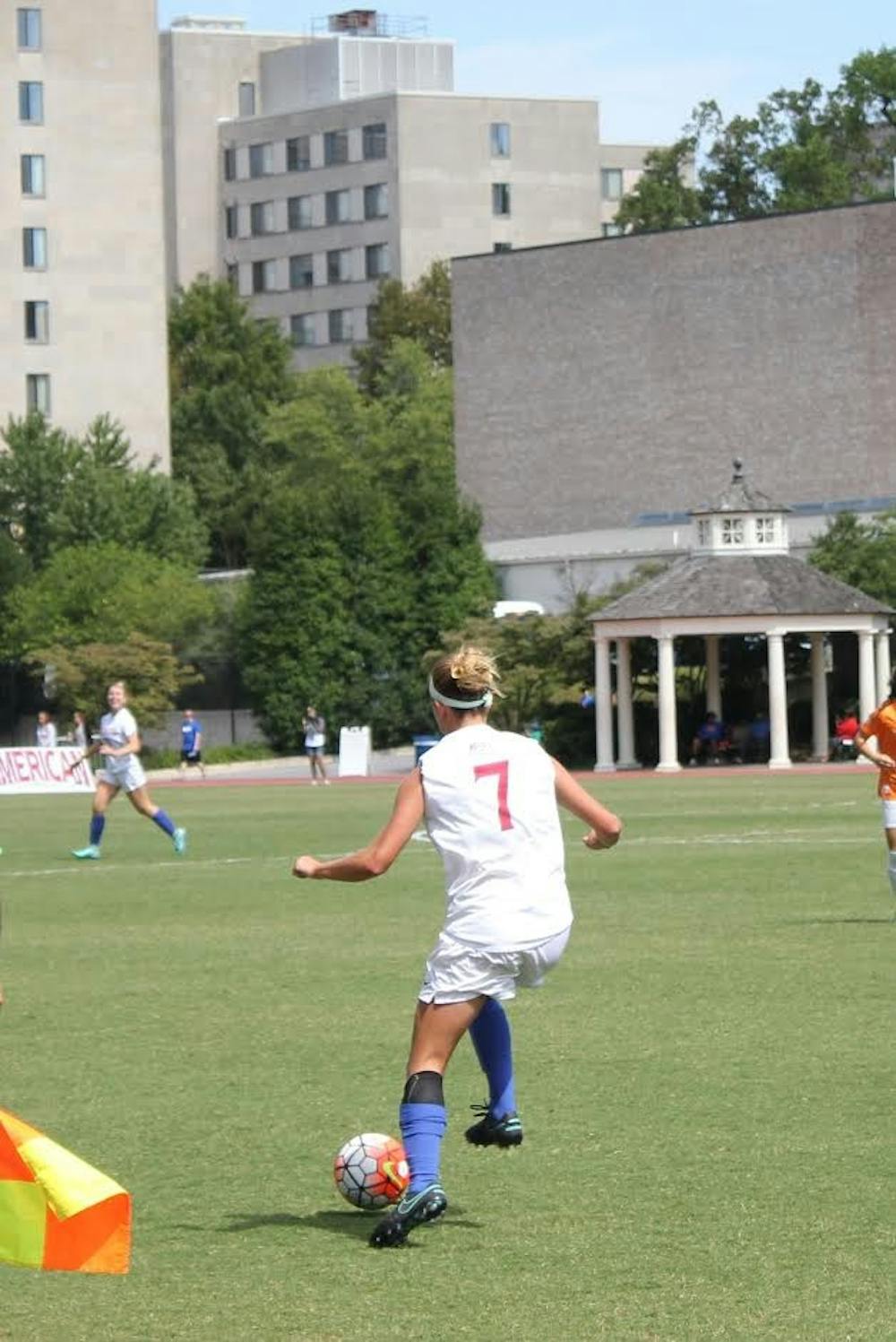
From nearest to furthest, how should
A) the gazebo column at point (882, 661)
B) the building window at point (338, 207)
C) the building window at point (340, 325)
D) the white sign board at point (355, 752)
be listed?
the gazebo column at point (882, 661), the white sign board at point (355, 752), the building window at point (338, 207), the building window at point (340, 325)

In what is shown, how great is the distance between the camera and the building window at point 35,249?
105 meters

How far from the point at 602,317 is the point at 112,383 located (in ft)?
88.4

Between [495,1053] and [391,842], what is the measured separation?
86cm

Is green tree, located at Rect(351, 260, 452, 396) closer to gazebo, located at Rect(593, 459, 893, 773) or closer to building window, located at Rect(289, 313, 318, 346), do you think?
building window, located at Rect(289, 313, 318, 346)

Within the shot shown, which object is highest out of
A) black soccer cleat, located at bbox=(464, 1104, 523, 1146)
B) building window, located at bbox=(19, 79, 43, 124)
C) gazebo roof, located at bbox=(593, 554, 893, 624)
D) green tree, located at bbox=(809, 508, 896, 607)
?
building window, located at bbox=(19, 79, 43, 124)

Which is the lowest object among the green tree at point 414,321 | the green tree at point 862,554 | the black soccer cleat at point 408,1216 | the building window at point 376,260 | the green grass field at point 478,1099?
the green grass field at point 478,1099

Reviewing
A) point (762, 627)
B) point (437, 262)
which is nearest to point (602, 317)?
point (762, 627)

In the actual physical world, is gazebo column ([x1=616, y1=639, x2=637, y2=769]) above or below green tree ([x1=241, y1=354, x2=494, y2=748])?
below

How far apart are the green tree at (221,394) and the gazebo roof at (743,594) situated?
51.1 metres

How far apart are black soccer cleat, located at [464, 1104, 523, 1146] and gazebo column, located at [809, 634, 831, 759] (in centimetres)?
5634

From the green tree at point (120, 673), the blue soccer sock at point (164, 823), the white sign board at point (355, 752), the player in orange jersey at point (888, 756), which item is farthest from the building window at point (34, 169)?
the player in orange jersey at point (888, 756)

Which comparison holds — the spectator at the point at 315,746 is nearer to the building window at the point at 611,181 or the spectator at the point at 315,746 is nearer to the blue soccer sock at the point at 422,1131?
the blue soccer sock at the point at 422,1131

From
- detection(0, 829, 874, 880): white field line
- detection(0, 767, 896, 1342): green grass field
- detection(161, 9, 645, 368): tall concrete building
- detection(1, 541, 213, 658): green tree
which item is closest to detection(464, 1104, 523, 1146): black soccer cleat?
detection(0, 767, 896, 1342): green grass field

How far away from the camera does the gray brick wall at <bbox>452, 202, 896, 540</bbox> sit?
80.1 m
